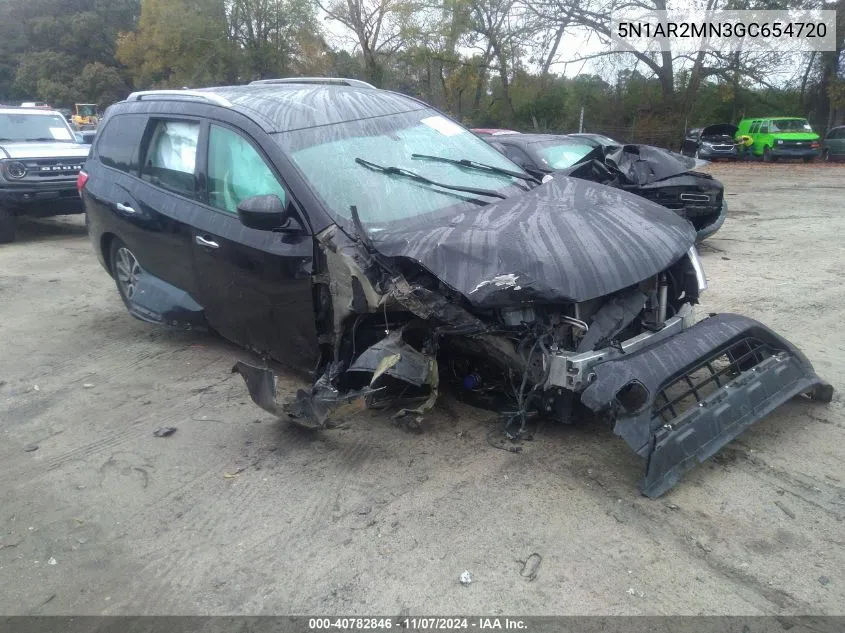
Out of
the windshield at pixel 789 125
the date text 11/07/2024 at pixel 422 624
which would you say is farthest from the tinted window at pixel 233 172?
the windshield at pixel 789 125

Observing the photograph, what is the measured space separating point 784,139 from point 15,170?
23590 mm

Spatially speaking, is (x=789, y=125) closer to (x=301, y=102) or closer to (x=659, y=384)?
(x=301, y=102)

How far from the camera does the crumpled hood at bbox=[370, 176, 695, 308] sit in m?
3.23

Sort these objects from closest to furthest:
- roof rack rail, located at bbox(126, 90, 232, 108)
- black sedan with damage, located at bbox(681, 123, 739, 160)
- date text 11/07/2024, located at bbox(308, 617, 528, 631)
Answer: date text 11/07/2024, located at bbox(308, 617, 528, 631) → roof rack rail, located at bbox(126, 90, 232, 108) → black sedan with damage, located at bbox(681, 123, 739, 160)

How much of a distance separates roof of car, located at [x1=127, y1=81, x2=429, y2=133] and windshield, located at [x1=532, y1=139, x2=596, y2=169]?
11.0ft

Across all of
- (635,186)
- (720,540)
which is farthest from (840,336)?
(720,540)

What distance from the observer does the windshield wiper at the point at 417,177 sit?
4.16 m

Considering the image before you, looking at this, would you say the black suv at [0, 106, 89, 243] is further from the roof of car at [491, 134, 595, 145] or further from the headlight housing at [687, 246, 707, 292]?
the headlight housing at [687, 246, 707, 292]

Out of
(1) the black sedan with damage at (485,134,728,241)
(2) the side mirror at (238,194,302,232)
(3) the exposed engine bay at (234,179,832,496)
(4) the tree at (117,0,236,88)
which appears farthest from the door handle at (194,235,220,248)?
(4) the tree at (117,0,236,88)

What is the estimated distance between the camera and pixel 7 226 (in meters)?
9.86

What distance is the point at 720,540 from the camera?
115 inches

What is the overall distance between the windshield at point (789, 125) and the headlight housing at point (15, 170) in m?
23.7

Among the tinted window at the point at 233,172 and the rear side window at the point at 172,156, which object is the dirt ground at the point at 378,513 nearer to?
the tinted window at the point at 233,172

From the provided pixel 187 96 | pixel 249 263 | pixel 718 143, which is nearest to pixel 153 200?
pixel 187 96
